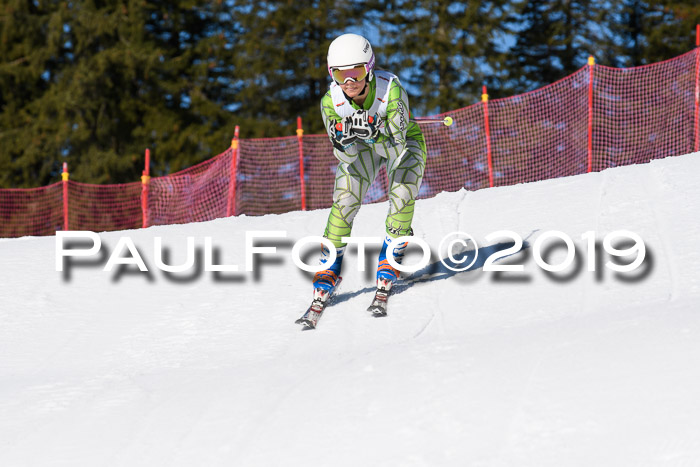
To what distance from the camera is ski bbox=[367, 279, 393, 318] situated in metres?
6.65

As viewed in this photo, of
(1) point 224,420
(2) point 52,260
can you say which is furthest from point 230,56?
(1) point 224,420

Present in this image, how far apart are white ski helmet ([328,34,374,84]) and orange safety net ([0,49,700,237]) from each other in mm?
7390

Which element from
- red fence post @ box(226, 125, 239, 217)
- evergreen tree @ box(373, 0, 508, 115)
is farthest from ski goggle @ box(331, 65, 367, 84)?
evergreen tree @ box(373, 0, 508, 115)

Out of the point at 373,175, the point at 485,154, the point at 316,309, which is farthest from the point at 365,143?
the point at 485,154

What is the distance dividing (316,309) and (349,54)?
1.88 metres

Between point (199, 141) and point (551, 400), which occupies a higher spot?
point (199, 141)

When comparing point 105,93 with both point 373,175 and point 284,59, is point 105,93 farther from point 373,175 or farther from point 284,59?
point 373,175

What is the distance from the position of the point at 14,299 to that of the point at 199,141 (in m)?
18.4

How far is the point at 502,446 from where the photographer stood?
4086 mm

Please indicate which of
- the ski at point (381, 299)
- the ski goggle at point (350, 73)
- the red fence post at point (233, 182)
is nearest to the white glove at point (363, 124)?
the ski goggle at point (350, 73)

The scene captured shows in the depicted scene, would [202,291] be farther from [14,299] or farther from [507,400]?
[507,400]

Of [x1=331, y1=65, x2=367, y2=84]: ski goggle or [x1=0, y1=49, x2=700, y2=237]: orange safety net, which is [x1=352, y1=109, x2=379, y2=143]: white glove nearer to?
[x1=331, y1=65, x2=367, y2=84]: ski goggle

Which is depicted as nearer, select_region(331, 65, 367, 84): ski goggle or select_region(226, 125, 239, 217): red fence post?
select_region(331, 65, 367, 84): ski goggle

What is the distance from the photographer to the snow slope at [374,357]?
4.23 meters
